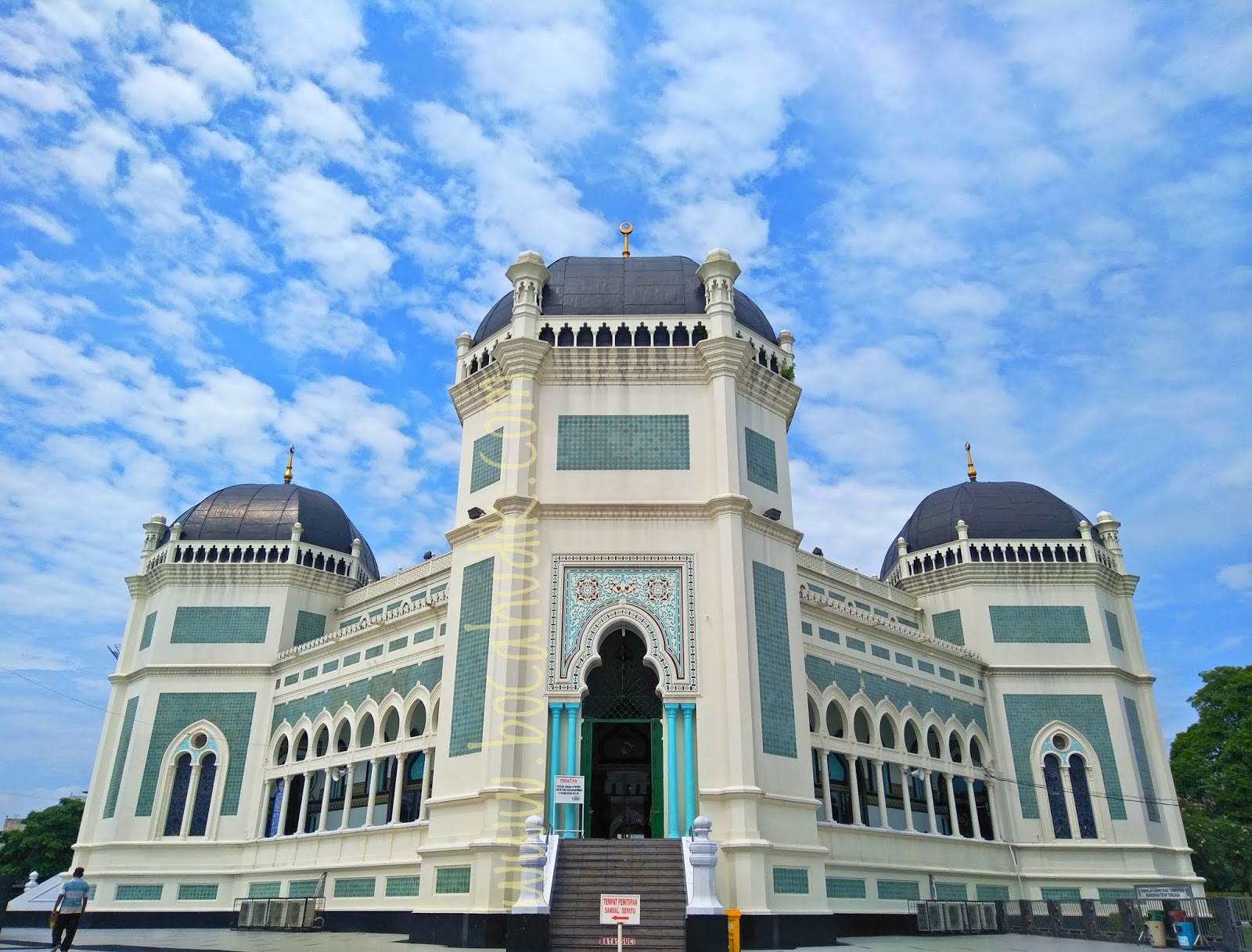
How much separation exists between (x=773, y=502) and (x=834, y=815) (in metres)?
8.35

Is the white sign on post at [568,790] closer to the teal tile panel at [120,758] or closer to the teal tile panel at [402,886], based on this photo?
the teal tile panel at [402,886]

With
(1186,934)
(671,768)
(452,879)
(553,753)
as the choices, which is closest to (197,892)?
(452,879)

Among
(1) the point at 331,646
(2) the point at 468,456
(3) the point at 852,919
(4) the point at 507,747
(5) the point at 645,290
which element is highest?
(5) the point at 645,290

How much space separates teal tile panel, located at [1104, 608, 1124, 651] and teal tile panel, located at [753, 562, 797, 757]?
1616 cm

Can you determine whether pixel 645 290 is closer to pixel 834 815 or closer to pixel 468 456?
pixel 468 456

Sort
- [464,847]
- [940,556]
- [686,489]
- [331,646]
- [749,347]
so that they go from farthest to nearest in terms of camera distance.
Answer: [940,556] < [331,646] < [749,347] < [686,489] < [464,847]

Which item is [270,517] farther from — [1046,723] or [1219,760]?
[1219,760]

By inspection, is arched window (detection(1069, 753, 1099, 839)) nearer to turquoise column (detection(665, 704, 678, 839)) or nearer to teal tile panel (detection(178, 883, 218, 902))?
turquoise column (detection(665, 704, 678, 839))

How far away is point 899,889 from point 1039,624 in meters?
11.4

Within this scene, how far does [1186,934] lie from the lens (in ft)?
61.9

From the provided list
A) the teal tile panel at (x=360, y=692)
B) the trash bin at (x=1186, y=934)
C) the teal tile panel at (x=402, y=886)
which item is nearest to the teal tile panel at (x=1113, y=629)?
the trash bin at (x=1186, y=934)

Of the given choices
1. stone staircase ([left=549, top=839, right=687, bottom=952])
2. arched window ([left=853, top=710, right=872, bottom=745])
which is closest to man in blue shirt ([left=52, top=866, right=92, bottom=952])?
stone staircase ([left=549, top=839, right=687, bottom=952])

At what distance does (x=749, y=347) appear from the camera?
22.0m

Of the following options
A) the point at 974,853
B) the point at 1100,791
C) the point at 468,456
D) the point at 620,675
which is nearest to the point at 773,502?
the point at 620,675
